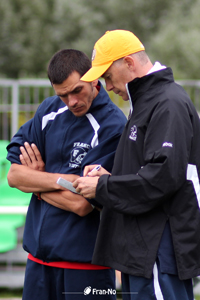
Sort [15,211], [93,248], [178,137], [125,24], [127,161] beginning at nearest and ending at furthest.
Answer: [178,137]
[127,161]
[93,248]
[15,211]
[125,24]

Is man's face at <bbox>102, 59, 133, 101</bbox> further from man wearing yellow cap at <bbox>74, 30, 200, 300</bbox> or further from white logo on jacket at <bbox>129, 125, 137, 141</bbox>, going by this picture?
white logo on jacket at <bbox>129, 125, 137, 141</bbox>

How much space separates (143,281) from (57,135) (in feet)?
3.21

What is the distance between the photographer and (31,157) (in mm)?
2742

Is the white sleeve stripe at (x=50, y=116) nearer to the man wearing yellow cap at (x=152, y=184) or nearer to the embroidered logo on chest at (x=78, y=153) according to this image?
the embroidered logo on chest at (x=78, y=153)

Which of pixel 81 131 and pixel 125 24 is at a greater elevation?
pixel 125 24

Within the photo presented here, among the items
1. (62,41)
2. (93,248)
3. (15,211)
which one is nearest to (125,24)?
(62,41)

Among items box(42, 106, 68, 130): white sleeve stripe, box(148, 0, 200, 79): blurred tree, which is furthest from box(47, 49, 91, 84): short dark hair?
box(148, 0, 200, 79): blurred tree

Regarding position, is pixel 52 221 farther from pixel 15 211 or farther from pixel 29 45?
pixel 29 45

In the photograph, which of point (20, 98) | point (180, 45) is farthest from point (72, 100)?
point (180, 45)

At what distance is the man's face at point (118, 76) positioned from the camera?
2311mm

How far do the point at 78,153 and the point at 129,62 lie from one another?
0.62 metres

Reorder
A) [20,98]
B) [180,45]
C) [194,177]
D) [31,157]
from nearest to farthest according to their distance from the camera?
[194,177] < [31,157] < [20,98] < [180,45]

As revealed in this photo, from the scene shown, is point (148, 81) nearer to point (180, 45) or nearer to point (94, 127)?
point (94, 127)

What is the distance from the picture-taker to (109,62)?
2.30 m
